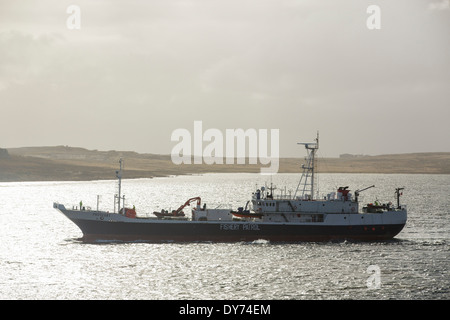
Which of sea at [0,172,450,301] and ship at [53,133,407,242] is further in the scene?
ship at [53,133,407,242]

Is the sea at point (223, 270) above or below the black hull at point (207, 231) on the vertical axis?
below

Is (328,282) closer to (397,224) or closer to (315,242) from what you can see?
(315,242)

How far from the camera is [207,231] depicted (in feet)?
226

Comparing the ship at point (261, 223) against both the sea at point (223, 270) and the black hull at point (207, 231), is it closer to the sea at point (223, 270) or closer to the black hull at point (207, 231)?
the black hull at point (207, 231)

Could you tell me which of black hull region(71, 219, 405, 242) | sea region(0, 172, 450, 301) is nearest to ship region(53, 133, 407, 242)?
black hull region(71, 219, 405, 242)

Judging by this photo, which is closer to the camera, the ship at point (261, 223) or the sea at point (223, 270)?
the sea at point (223, 270)

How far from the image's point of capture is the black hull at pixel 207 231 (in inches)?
2699

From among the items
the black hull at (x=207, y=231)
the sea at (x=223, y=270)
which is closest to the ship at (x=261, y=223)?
the black hull at (x=207, y=231)

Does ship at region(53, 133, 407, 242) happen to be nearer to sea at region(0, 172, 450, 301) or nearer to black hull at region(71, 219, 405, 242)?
black hull at region(71, 219, 405, 242)

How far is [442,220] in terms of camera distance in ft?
328

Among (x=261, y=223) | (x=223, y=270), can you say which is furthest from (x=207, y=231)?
(x=223, y=270)

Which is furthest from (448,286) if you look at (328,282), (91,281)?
(91,281)

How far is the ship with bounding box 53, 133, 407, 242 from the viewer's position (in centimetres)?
6862

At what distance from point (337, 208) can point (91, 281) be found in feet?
113
